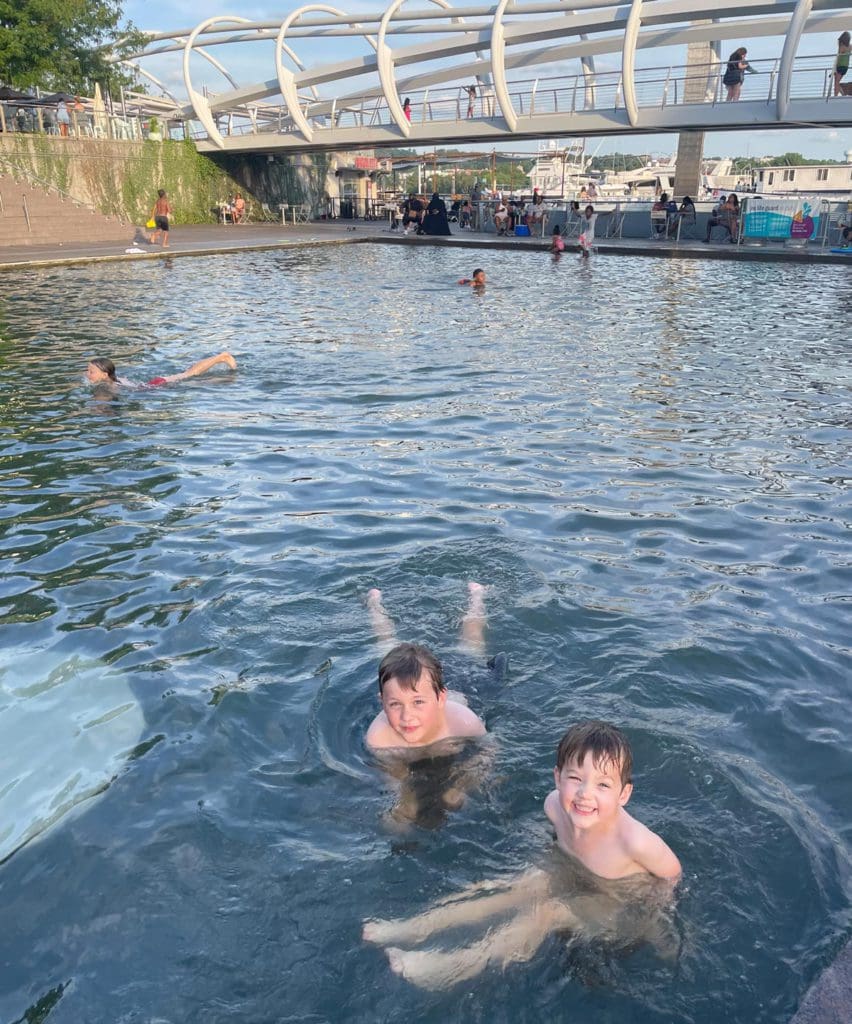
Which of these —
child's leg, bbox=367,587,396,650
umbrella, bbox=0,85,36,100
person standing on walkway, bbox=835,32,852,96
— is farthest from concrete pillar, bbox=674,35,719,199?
child's leg, bbox=367,587,396,650

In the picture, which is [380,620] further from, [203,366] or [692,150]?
[692,150]

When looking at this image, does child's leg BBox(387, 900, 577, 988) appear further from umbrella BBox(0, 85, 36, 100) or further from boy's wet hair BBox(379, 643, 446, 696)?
umbrella BBox(0, 85, 36, 100)

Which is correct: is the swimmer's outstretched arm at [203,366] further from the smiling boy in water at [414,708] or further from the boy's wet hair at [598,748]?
the boy's wet hair at [598,748]

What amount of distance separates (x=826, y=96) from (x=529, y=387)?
23.1m

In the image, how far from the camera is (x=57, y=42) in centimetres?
3584

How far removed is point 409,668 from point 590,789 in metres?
0.95

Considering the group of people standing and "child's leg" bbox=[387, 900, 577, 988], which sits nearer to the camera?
"child's leg" bbox=[387, 900, 577, 988]

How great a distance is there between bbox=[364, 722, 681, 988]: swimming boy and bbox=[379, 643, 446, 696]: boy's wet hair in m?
0.76

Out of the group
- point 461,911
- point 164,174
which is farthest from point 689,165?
point 461,911

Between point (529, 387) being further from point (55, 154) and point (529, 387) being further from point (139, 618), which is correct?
point (55, 154)

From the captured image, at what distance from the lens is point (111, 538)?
6215 millimetres

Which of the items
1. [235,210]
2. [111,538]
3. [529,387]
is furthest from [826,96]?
[111,538]

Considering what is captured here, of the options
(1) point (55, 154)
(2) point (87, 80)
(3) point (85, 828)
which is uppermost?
(2) point (87, 80)

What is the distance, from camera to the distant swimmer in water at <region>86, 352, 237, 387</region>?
32.0 ft
